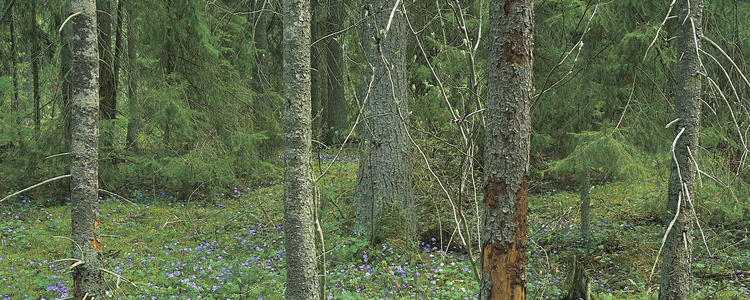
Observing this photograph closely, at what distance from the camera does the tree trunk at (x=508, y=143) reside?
2406 mm

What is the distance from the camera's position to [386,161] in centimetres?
622

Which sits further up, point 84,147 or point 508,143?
point 508,143

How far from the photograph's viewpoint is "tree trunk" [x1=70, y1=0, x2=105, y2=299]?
11.3ft

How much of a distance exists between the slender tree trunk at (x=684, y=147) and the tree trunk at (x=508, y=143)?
1.76m

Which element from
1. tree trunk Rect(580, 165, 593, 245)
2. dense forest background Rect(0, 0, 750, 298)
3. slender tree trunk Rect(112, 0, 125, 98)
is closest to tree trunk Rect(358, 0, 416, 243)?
dense forest background Rect(0, 0, 750, 298)

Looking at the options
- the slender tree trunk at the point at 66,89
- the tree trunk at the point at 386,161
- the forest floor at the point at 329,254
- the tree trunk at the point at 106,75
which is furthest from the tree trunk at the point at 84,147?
the slender tree trunk at the point at 66,89

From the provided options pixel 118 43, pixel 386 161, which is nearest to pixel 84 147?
pixel 386 161

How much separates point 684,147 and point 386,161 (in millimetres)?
3413

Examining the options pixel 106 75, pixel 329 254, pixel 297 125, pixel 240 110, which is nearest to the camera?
pixel 297 125

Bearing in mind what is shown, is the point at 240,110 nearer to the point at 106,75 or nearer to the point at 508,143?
the point at 106,75

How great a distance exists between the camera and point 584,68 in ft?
22.0

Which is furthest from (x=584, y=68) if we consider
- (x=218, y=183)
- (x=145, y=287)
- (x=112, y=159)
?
(x=112, y=159)

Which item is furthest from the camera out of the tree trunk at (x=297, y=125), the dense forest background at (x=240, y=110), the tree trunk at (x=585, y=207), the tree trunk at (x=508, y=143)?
the tree trunk at (x=585, y=207)

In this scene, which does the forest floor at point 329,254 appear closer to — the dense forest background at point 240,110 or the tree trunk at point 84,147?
the tree trunk at point 84,147
